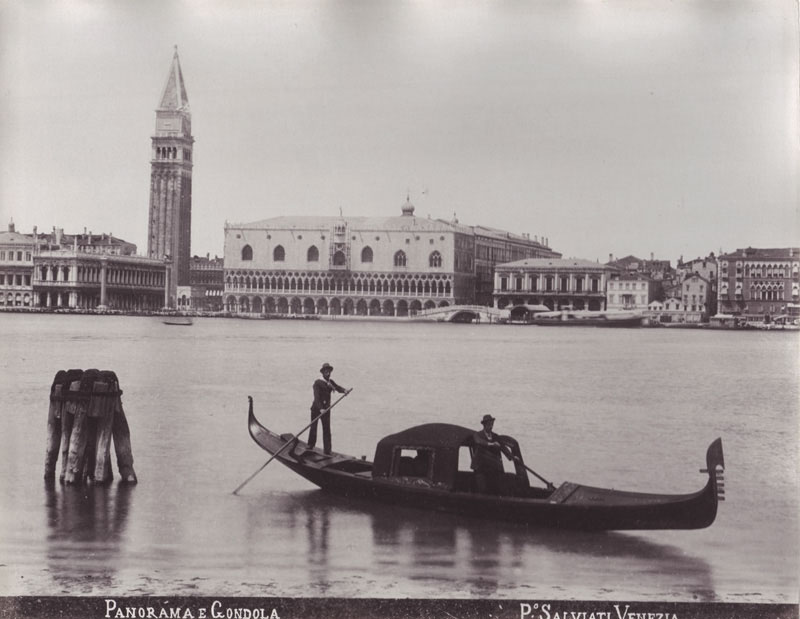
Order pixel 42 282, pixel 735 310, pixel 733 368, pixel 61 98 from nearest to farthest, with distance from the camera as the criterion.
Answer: pixel 61 98 < pixel 733 368 < pixel 735 310 < pixel 42 282

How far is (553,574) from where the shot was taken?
23.4ft

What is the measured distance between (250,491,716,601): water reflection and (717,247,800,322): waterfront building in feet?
8.80

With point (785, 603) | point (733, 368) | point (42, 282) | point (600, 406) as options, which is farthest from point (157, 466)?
point (42, 282)

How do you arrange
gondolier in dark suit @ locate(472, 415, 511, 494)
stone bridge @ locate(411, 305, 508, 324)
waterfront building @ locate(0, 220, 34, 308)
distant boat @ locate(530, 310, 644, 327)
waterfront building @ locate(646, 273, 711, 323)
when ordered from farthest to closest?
distant boat @ locate(530, 310, 644, 327) < stone bridge @ locate(411, 305, 508, 324) < waterfront building @ locate(646, 273, 711, 323) < waterfront building @ locate(0, 220, 34, 308) < gondolier in dark suit @ locate(472, 415, 511, 494)

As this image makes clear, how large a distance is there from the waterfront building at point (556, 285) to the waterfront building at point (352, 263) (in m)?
4.69

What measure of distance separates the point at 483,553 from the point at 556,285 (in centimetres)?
4073

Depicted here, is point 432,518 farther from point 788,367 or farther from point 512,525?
point 788,367

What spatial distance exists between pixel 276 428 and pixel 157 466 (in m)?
2.29

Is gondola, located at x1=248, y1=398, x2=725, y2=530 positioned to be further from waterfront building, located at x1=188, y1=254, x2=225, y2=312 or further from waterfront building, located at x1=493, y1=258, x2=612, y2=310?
waterfront building, located at x1=493, y1=258, x2=612, y2=310

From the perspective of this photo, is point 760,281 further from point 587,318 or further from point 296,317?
point 587,318

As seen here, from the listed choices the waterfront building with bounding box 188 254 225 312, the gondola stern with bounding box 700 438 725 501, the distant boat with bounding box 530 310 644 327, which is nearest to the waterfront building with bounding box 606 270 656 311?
the distant boat with bounding box 530 310 644 327

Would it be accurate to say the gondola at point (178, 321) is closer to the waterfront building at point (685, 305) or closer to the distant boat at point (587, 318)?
the waterfront building at point (685, 305)

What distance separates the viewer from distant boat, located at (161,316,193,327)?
34472mm

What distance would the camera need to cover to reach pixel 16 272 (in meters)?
36.9
